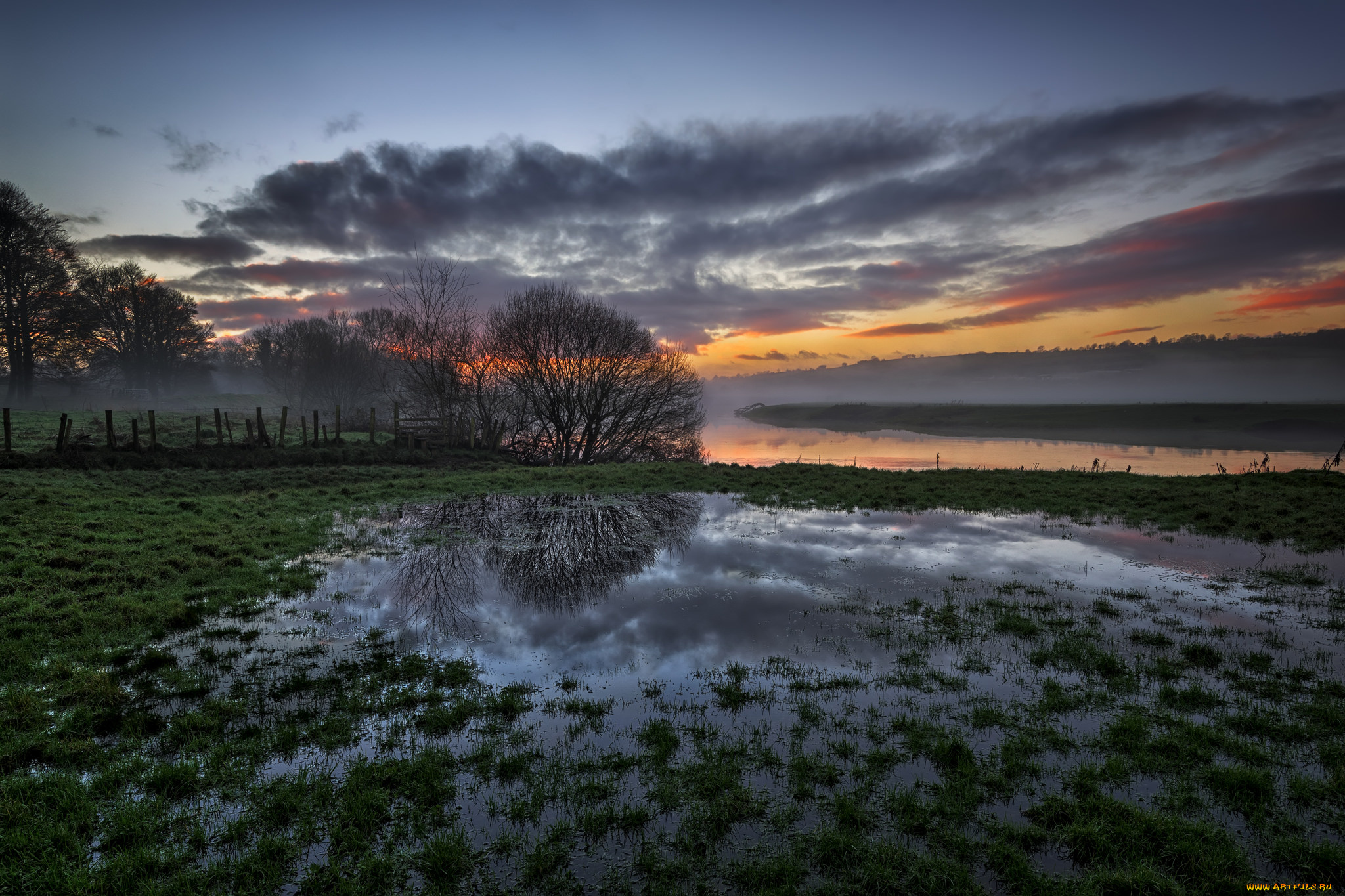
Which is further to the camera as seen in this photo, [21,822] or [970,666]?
[970,666]

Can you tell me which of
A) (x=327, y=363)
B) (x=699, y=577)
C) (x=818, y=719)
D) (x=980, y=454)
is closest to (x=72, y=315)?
(x=327, y=363)

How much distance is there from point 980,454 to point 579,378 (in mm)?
37902

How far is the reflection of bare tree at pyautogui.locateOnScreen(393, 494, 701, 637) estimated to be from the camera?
10297 mm

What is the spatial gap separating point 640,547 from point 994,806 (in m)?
9.68

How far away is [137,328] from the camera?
201 ft

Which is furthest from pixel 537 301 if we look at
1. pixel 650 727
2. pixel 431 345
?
pixel 650 727

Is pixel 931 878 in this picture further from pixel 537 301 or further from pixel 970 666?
pixel 537 301

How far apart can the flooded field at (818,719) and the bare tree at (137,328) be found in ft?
220

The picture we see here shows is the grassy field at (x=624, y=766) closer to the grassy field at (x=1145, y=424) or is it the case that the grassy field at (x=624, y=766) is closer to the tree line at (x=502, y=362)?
the tree line at (x=502, y=362)

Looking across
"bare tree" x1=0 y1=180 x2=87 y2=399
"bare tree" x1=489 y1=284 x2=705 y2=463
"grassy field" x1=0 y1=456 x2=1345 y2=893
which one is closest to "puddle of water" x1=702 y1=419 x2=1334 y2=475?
"bare tree" x1=489 y1=284 x2=705 y2=463

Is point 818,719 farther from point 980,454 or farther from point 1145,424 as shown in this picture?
point 1145,424

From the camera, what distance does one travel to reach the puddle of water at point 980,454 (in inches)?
1569

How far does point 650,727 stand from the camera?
6055 millimetres

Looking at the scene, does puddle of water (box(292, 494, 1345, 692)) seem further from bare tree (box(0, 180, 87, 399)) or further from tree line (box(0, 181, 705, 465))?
bare tree (box(0, 180, 87, 399))
